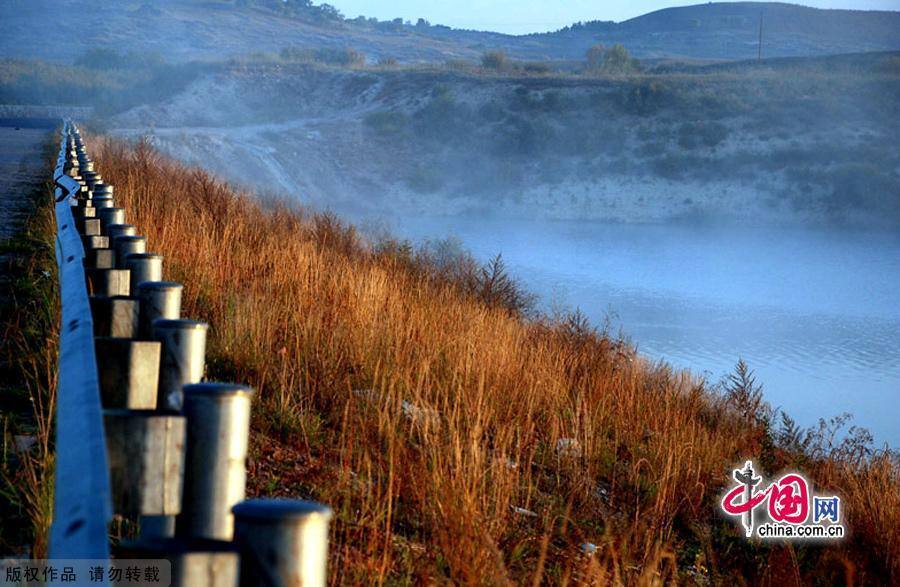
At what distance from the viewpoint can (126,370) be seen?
7.09ft

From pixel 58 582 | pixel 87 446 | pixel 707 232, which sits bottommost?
pixel 707 232

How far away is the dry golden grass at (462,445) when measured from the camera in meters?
3.93

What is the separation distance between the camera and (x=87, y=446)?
162 centimetres

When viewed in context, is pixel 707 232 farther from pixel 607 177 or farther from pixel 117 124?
pixel 117 124

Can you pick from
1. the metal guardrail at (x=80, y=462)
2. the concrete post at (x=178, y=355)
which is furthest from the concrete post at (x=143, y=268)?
the concrete post at (x=178, y=355)

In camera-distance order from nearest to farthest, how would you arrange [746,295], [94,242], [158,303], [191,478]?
[191,478]
[158,303]
[94,242]
[746,295]

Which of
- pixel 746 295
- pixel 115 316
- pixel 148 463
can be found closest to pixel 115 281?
pixel 115 316

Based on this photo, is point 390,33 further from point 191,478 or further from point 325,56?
point 191,478

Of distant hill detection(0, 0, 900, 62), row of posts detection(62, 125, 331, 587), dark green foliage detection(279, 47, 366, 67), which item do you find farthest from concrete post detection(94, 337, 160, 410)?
distant hill detection(0, 0, 900, 62)

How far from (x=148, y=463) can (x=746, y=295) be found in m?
22.4

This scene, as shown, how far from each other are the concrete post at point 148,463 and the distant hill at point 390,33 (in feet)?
294

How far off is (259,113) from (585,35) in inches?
4101

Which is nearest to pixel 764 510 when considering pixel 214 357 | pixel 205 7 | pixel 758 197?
pixel 214 357

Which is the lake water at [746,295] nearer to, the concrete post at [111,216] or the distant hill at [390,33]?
the concrete post at [111,216]
